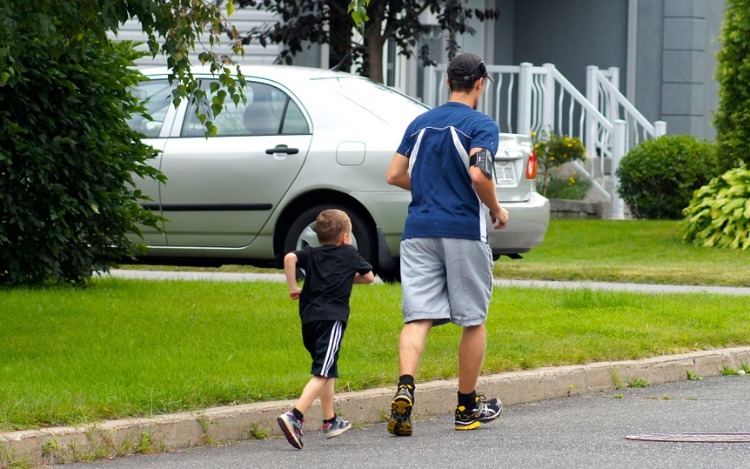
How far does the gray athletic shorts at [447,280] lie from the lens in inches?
243

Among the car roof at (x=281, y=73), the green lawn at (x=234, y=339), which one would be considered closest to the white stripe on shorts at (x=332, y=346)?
the green lawn at (x=234, y=339)

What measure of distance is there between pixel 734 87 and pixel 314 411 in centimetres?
980

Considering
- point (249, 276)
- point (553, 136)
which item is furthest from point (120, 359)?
point (553, 136)

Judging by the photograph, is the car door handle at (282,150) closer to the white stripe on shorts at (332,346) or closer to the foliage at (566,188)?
the white stripe on shorts at (332,346)

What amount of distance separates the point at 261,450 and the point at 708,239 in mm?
9628

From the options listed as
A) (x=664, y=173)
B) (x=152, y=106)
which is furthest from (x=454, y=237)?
(x=664, y=173)

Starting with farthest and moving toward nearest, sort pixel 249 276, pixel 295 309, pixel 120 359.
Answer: pixel 249 276 → pixel 295 309 → pixel 120 359

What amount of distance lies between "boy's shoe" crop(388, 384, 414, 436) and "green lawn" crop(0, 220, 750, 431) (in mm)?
603

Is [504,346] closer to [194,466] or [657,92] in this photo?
[194,466]

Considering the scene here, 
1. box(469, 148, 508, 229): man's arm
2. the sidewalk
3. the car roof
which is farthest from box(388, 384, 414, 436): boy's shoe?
the car roof

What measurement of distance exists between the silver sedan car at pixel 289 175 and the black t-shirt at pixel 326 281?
3.87m

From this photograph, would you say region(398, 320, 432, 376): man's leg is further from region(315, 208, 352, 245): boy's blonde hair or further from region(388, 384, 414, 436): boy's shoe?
region(315, 208, 352, 245): boy's blonde hair

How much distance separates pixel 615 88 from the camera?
1920 cm

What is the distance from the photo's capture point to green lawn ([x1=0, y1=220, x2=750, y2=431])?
241 inches
